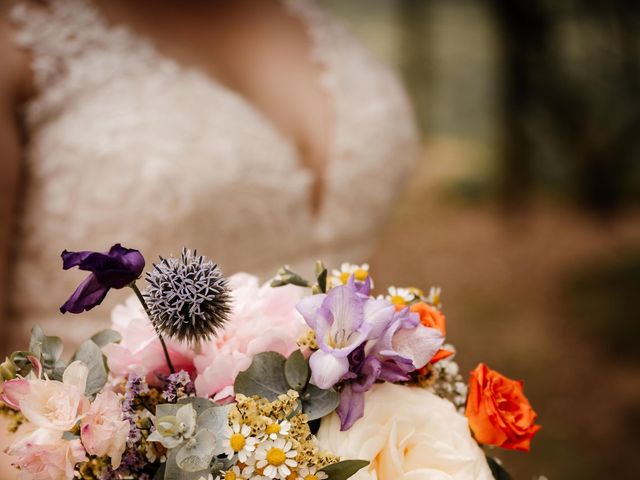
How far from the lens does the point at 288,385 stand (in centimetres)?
39

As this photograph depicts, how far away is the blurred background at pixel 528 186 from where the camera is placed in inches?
105

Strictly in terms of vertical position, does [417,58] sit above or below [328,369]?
below

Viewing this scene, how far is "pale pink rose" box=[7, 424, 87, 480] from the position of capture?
1.13 feet

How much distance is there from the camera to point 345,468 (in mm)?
348

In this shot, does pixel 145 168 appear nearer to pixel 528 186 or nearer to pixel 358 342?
pixel 358 342

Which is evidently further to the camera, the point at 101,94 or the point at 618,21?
the point at 618,21

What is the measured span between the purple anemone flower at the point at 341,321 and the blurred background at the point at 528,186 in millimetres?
2273

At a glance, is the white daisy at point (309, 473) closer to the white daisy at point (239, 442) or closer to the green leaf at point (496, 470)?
the white daisy at point (239, 442)

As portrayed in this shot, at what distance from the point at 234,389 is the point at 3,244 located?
0.64 metres

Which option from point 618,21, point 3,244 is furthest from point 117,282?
point 618,21

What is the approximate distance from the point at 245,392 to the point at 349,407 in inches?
2.3

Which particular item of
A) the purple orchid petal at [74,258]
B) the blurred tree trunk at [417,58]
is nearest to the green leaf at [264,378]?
the purple orchid petal at [74,258]

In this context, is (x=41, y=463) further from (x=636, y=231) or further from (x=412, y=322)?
(x=636, y=231)

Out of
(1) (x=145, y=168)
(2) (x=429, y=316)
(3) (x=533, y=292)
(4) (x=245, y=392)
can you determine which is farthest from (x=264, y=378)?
(3) (x=533, y=292)
